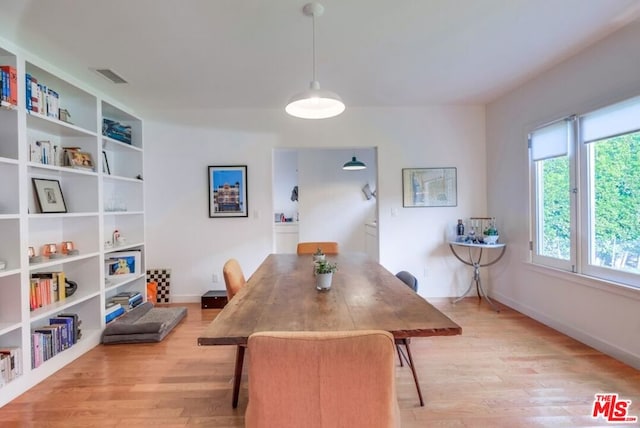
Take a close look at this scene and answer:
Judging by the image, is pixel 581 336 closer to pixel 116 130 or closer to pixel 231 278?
pixel 231 278

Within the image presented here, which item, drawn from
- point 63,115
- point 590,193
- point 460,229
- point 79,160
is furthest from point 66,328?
point 590,193

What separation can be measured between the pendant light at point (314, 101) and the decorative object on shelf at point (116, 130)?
2387mm

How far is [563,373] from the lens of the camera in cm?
232

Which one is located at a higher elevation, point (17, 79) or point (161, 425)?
point (17, 79)

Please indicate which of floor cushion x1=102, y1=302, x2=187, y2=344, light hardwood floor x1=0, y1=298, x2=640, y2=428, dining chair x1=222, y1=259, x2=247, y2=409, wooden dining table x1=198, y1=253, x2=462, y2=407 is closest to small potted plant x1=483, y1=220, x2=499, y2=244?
light hardwood floor x1=0, y1=298, x2=640, y2=428

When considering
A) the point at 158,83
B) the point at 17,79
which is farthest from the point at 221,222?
the point at 17,79

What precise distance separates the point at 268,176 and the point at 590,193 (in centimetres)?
323

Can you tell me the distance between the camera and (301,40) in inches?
97.5

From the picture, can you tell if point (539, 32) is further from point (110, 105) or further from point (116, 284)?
point (116, 284)

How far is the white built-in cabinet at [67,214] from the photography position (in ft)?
7.36

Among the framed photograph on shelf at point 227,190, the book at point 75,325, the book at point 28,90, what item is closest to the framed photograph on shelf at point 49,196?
the book at point 28,90

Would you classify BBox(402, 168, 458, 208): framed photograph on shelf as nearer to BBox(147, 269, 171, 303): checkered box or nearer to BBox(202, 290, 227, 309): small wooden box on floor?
BBox(202, 290, 227, 309): small wooden box on floor

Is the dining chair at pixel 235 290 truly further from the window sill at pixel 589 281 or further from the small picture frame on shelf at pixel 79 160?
the window sill at pixel 589 281

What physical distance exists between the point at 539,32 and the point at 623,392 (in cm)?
247
